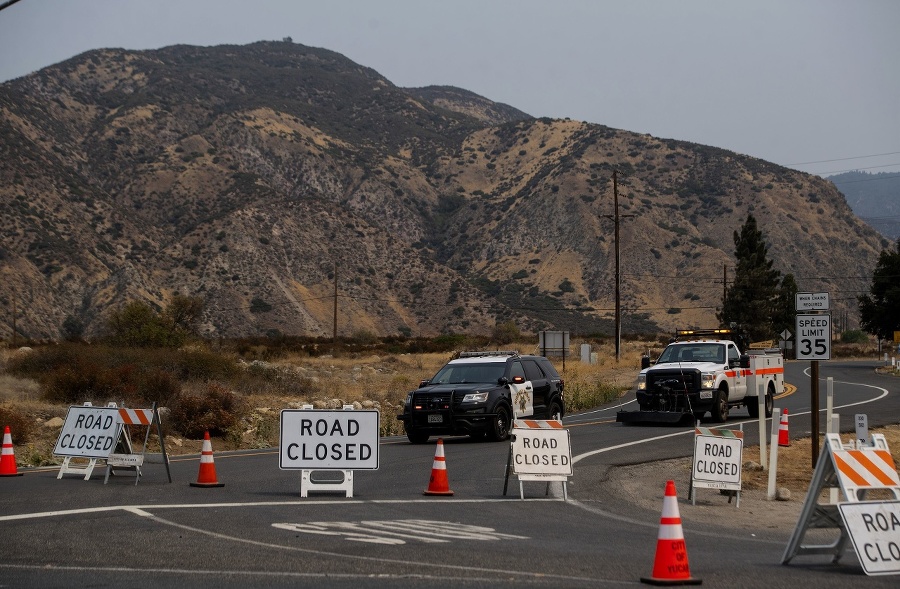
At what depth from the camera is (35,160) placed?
103m

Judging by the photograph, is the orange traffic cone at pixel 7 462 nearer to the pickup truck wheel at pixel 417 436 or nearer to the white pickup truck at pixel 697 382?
the pickup truck wheel at pixel 417 436

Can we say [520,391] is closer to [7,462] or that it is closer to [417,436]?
[417,436]

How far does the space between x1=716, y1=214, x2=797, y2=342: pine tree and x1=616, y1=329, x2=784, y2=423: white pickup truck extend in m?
53.5

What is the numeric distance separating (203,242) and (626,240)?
51156 millimetres

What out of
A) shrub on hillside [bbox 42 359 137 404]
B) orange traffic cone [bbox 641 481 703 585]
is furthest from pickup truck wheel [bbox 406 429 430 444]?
orange traffic cone [bbox 641 481 703 585]

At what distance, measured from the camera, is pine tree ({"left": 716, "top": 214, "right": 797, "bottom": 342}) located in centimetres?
8306

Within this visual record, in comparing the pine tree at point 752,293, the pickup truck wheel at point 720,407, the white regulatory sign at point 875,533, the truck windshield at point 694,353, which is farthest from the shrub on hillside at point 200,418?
the pine tree at point 752,293

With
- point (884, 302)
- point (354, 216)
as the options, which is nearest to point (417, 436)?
point (884, 302)

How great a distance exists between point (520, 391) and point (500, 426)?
0.91 meters

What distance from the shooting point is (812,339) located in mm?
18266

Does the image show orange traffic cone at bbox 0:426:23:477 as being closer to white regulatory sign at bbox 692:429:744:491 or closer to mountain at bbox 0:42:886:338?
white regulatory sign at bbox 692:429:744:491

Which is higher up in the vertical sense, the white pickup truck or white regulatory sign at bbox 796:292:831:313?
white regulatory sign at bbox 796:292:831:313

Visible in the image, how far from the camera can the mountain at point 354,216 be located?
9575 cm

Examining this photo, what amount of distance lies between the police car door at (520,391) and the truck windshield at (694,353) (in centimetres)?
571
